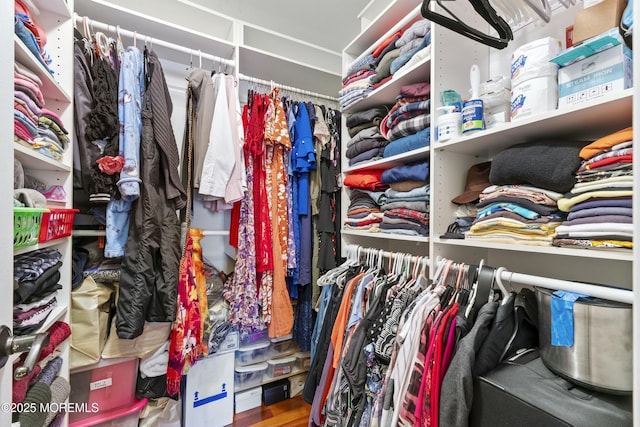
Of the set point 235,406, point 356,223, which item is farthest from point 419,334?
point 235,406

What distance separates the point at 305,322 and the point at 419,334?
1047 mm

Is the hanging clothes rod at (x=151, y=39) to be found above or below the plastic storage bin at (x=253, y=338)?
above

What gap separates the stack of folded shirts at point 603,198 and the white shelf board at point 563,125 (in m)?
0.08

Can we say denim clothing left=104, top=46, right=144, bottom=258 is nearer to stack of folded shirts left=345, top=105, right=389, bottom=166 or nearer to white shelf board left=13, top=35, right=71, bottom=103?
white shelf board left=13, top=35, right=71, bottom=103

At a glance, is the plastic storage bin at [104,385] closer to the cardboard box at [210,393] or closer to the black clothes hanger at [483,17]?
the cardboard box at [210,393]

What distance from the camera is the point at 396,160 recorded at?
4.37ft

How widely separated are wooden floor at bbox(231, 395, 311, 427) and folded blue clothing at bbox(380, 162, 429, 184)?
1545 millimetres

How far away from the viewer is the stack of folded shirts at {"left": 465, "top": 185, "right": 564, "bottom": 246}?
2.65 ft

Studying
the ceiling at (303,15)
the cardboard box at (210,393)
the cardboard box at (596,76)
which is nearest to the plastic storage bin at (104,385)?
the cardboard box at (210,393)

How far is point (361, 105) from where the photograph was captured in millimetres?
1609

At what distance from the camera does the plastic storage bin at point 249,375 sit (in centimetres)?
171

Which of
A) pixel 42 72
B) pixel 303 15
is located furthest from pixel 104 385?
pixel 303 15

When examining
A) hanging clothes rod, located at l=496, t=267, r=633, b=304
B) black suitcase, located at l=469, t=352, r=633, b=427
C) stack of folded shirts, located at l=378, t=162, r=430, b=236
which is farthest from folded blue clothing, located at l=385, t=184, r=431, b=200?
black suitcase, located at l=469, t=352, r=633, b=427

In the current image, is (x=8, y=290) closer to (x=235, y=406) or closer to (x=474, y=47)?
(x=235, y=406)
